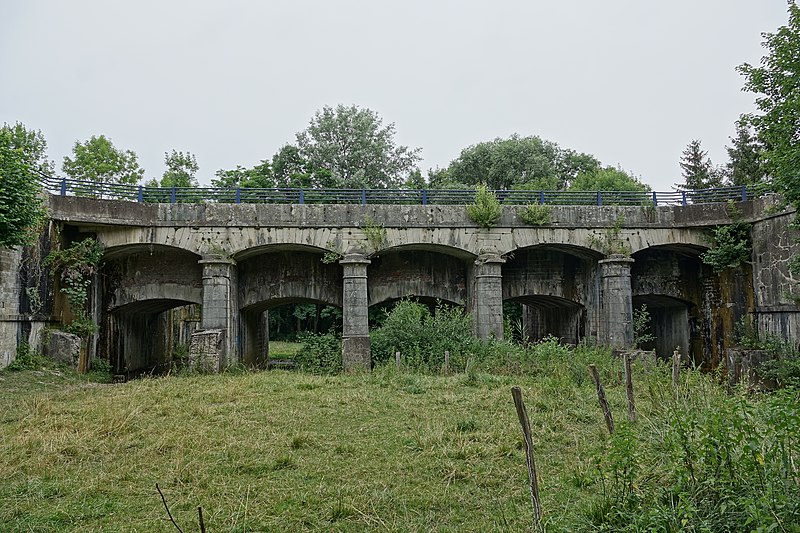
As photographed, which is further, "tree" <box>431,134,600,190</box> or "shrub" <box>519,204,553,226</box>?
"tree" <box>431,134,600,190</box>

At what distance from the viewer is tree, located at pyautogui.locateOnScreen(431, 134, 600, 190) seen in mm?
32781

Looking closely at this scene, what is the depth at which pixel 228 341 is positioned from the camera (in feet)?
46.7

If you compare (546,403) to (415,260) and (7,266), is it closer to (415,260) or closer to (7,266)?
(415,260)

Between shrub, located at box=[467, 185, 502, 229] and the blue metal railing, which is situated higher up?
the blue metal railing

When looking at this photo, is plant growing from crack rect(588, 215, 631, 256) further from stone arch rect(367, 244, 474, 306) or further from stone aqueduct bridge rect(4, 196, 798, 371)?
stone arch rect(367, 244, 474, 306)

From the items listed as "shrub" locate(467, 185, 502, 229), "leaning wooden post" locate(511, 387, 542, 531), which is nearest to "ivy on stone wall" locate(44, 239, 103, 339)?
"shrub" locate(467, 185, 502, 229)

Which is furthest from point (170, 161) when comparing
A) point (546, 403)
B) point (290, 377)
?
point (546, 403)

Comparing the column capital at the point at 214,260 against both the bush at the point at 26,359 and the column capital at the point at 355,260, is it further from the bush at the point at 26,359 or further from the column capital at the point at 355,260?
the bush at the point at 26,359

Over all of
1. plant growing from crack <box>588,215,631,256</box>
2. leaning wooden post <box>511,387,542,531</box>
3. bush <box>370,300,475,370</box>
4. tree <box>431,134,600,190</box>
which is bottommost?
leaning wooden post <box>511,387,542,531</box>

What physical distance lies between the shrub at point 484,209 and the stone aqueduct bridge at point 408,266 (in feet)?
0.85

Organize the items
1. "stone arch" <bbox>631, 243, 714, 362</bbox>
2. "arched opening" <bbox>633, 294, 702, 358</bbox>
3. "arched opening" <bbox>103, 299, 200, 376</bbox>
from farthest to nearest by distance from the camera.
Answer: "arched opening" <bbox>633, 294, 702, 358</bbox>, "stone arch" <bbox>631, 243, 714, 362</bbox>, "arched opening" <bbox>103, 299, 200, 376</bbox>

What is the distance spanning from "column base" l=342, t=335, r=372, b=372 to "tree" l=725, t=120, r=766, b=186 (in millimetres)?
23011

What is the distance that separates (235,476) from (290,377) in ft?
22.0

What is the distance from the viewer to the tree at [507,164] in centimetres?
3278
